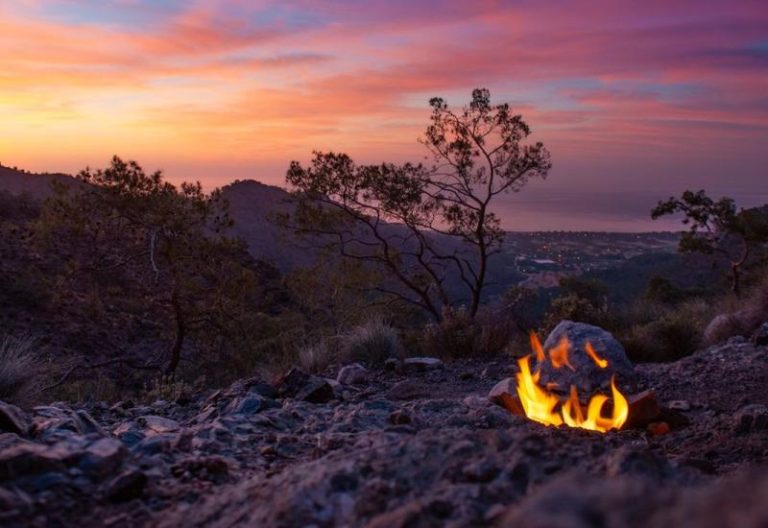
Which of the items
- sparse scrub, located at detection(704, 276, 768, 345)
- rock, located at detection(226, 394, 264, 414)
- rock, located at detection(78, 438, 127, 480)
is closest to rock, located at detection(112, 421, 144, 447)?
rock, located at detection(226, 394, 264, 414)

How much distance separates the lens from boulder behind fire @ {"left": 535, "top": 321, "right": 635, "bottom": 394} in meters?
8.38

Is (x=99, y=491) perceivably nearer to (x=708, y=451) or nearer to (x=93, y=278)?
(x=708, y=451)

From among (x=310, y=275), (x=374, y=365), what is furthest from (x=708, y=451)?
(x=310, y=275)

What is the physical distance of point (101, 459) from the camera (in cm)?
355

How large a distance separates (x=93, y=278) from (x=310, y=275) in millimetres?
5943

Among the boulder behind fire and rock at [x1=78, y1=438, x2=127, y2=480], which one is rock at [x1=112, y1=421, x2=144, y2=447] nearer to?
rock at [x1=78, y1=438, x2=127, y2=480]

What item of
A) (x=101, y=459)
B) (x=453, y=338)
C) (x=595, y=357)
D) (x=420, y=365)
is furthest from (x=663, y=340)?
(x=101, y=459)

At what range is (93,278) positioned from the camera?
741 inches

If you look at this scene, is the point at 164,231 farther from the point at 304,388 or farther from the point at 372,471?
the point at 372,471

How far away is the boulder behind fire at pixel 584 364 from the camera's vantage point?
330 inches

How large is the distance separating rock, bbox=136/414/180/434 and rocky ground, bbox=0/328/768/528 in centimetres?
4

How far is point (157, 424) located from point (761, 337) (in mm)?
8046

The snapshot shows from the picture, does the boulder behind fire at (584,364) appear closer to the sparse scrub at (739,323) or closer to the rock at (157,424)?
the sparse scrub at (739,323)

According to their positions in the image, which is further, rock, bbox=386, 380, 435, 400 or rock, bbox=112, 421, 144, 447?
rock, bbox=386, 380, 435, 400
